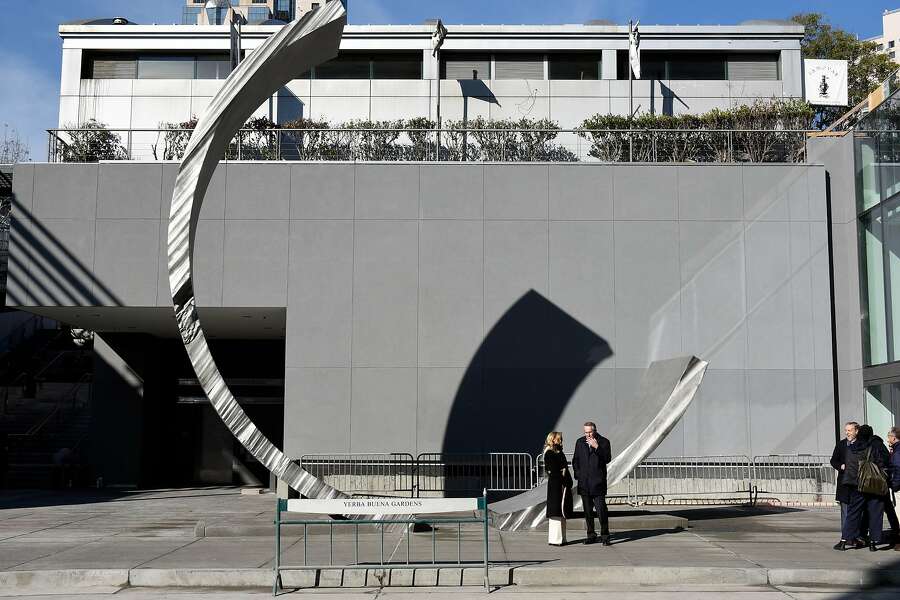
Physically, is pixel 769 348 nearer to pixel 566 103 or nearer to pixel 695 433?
pixel 695 433

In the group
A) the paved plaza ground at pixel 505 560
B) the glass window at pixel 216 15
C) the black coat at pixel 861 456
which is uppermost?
the glass window at pixel 216 15

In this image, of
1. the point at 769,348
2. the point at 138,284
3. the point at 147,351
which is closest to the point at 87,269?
the point at 138,284

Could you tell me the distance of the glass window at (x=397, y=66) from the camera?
100ft

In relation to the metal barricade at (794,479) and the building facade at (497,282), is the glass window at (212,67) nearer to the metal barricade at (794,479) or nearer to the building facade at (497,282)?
the building facade at (497,282)

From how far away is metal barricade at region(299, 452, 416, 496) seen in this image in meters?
20.0

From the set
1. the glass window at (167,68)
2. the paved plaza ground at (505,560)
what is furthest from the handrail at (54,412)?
the paved plaza ground at (505,560)

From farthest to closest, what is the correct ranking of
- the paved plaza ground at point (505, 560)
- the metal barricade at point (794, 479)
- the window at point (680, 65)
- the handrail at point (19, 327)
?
the handrail at point (19, 327) < the window at point (680, 65) < the metal barricade at point (794, 479) < the paved plaza ground at point (505, 560)

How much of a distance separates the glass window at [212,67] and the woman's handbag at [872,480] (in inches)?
969

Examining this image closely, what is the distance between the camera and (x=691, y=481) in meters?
19.8

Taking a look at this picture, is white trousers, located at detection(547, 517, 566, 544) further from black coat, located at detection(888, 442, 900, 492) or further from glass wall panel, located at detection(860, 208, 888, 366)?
glass wall panel, located at detection(860, 208, 888, 366)

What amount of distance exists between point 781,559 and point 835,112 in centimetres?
2471

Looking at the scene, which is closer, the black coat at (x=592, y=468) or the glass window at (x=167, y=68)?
the black coat at (x=592, y=468)

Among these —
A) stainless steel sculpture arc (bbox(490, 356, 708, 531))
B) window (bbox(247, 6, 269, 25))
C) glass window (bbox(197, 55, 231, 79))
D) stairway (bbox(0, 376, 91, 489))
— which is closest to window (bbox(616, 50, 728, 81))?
glass window (bbox(197, 55, 231, 79))

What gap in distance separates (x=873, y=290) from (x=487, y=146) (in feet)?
30.0
